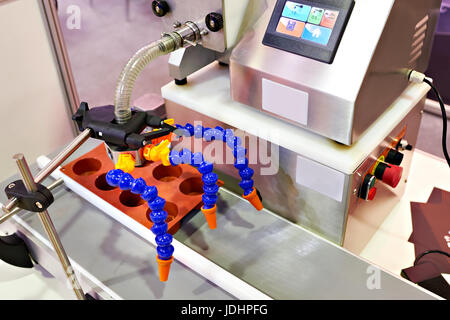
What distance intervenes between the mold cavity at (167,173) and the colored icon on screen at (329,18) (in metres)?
0.45

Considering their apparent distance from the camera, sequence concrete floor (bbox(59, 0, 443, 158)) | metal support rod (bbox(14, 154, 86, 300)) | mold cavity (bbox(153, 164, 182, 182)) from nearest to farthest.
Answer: metal support rod (bbox(14, 154, 86, 300)), mold cavity (bbox(153, 164, 182, 182)), concrete floor (bbox(59, 0, 443, 158))

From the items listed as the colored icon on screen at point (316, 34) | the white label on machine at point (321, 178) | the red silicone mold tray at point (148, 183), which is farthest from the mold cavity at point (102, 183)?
the colored icon on screen at point (316, 34)

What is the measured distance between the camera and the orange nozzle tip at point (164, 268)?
0.78 metres

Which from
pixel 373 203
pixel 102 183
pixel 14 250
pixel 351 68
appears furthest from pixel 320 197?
pixel 14 250

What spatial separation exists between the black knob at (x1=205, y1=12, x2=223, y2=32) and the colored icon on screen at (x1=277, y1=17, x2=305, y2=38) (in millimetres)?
114

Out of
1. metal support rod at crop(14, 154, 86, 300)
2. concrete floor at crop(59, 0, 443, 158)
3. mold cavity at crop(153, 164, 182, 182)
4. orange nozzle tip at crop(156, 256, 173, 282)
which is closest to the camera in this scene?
metal support rod at crop(14, 154, 86, 300)

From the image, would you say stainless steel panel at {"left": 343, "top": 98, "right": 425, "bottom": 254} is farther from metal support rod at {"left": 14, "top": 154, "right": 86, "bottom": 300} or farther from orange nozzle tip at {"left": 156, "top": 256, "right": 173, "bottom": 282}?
metal support rod at {"left": 14, "top": 154, "right": 86, "bottom": 300}

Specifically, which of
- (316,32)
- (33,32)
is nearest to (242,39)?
(316,32)

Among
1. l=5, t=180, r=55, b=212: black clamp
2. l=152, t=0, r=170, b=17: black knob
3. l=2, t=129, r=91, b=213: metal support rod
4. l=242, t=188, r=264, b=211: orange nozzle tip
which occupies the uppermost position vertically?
l=152, t=0, r=170, b=17: black knob

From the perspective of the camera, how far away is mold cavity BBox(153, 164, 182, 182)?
1008 mm

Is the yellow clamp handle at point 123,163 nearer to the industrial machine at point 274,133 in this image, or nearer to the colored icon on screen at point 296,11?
the industrial machine at point 274,133

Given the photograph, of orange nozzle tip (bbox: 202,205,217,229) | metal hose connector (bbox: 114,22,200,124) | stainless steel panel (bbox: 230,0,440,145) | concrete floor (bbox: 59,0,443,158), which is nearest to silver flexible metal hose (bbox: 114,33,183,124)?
metal hose connector (bbox: 114,22,200,124)

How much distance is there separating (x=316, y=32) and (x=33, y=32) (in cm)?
103

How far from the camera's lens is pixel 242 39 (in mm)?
870
